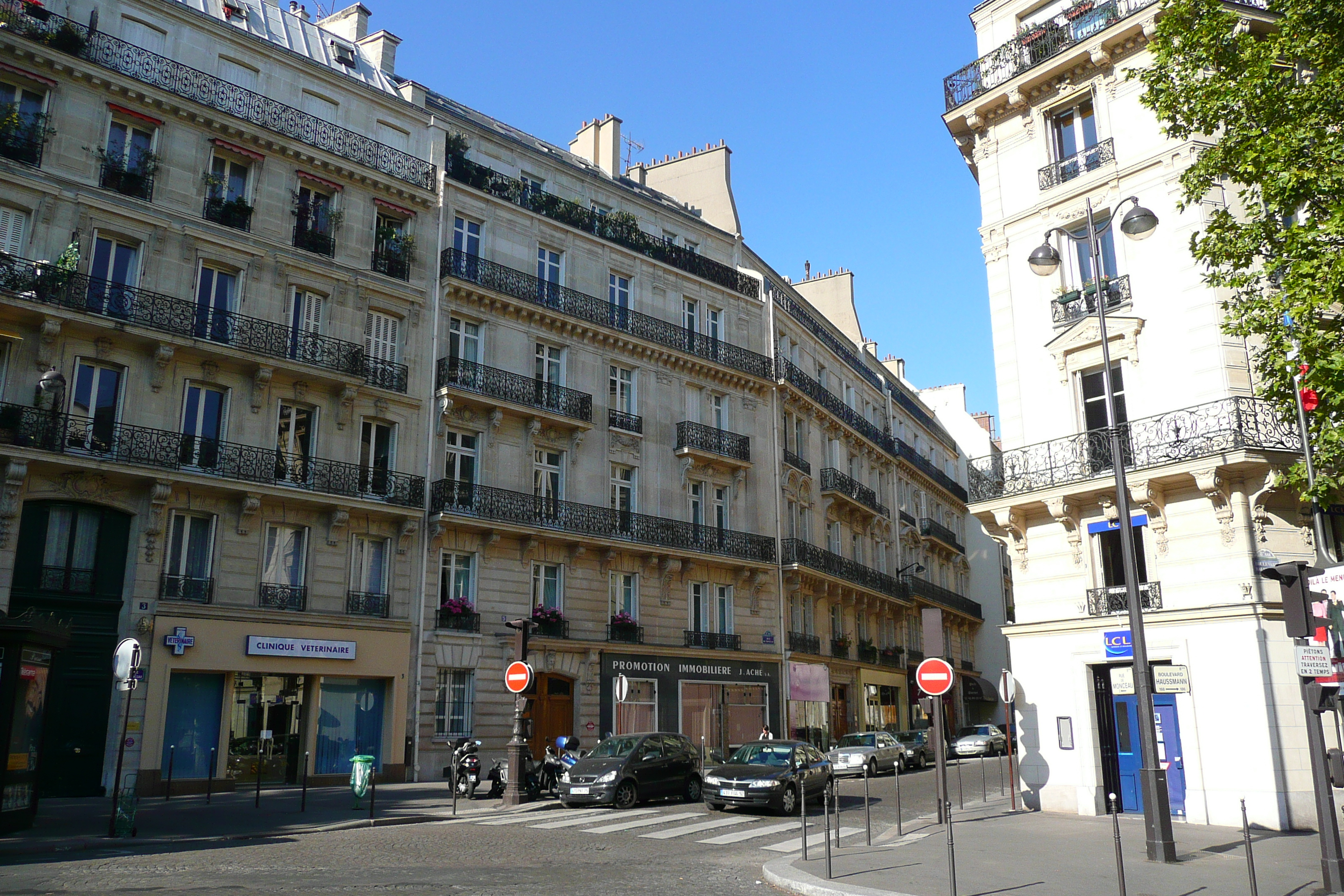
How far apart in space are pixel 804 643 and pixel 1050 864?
963 inches

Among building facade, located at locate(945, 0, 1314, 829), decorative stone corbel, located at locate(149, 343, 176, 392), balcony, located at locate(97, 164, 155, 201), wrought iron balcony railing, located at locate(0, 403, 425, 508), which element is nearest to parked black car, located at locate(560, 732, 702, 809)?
building facade, located at locate(945, 0, 1314, 829)

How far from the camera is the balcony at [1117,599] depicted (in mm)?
16875

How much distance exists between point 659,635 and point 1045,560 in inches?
577

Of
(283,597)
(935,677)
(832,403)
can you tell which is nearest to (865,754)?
(832,403)

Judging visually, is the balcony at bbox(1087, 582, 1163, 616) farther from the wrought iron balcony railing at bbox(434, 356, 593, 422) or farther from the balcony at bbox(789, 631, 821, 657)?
the balcony at bbox(789, 631, 821, 657)

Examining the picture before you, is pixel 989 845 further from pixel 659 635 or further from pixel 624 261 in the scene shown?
pixel 624 261

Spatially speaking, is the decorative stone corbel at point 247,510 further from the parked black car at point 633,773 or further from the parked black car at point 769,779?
the parked black car at point 769,779

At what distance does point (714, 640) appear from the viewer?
32250 mm

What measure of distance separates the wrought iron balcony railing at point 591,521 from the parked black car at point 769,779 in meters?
10.7

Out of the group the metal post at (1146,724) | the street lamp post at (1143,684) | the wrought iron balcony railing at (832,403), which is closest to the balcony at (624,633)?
the wrought iron balcony railing at (832,403)

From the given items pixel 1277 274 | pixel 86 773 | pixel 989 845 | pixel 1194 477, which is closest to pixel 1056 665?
pixel 1194 477

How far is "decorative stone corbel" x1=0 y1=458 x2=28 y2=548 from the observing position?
20.0 meters

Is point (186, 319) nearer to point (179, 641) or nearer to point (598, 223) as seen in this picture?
point (179, 641)

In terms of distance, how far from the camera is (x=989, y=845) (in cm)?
1305
